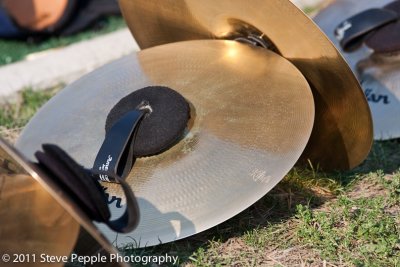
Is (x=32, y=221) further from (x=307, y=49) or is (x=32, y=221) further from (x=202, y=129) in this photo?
(x=307, y=49)

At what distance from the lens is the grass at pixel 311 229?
200cm

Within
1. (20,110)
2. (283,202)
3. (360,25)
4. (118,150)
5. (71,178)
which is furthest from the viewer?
(20,110)

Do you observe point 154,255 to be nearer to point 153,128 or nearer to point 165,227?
point 165,227

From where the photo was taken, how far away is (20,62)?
156 inches

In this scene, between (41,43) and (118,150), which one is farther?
(41,43)

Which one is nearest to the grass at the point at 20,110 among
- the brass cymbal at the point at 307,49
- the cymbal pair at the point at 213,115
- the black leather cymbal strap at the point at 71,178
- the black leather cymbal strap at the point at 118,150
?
the cymbal pair at the point at 213,115

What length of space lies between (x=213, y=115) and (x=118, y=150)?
305mm

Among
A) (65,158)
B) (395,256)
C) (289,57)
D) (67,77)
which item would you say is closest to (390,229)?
→ (395,256)

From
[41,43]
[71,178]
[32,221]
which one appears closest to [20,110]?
[41,43]

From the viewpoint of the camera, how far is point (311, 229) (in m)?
2.08

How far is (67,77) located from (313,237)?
6.62 ft

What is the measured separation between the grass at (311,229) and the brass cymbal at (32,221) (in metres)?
0.48

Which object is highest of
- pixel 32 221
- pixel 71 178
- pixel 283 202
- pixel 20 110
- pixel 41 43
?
pixel 71 178

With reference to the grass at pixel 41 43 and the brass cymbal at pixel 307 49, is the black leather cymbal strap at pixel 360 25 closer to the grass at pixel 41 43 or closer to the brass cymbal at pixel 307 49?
the brass cymbal at pixel 307 49
